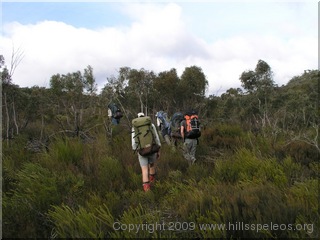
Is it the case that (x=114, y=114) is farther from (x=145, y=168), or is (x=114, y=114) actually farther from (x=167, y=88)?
(x=167, y=88)

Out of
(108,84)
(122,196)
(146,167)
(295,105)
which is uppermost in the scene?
(108,84)

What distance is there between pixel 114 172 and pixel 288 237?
359cm

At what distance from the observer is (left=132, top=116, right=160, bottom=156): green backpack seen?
214 inches

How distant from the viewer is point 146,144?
547cm

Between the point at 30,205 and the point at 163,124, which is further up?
the point at 163,124

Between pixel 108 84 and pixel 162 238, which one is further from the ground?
pixel 108 84

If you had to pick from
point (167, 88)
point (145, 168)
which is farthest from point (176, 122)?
point (167, 88)

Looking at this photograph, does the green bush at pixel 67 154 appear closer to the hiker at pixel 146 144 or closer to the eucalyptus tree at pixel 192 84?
the hiker at pixel 146 144

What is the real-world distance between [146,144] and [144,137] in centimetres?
14

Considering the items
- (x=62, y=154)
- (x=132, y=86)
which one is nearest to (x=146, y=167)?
(x=62, y=154)

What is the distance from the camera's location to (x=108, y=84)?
41.7ft

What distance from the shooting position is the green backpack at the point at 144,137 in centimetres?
544

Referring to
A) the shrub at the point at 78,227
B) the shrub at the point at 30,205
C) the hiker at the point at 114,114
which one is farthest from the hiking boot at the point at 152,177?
the hiker at the point at 114,114

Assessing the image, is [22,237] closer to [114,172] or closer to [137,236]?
[137,236]
